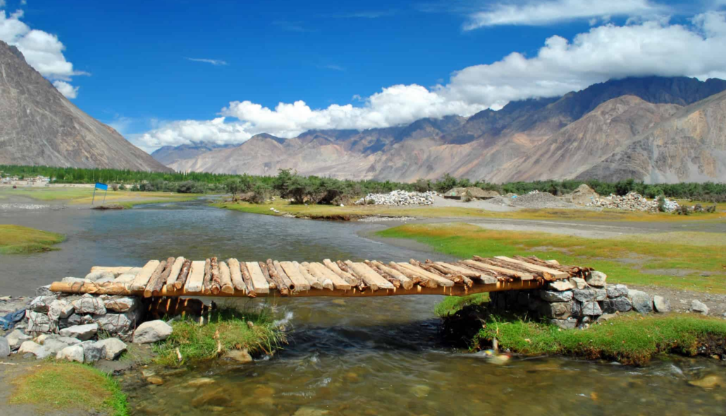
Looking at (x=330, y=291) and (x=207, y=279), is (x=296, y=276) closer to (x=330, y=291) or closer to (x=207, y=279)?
(x=330, y=291)

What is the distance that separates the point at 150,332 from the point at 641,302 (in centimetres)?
1227

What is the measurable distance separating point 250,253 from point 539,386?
19848 mm

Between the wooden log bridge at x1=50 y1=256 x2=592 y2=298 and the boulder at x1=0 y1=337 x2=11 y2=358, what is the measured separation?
1450 mm

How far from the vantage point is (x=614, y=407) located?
853 centimetres

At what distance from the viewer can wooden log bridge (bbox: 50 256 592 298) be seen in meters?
9.92

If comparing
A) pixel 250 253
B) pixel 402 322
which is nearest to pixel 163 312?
pixel 402 322

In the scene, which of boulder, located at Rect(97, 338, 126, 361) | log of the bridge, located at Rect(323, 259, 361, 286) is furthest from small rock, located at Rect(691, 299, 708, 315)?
boulder, located at Rect(97, 338, 126, 361)

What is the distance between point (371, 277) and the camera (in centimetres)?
1108

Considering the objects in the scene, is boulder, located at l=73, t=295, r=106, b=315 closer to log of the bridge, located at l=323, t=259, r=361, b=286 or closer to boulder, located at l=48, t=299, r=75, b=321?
boulder, located at l=48, t=299, r=75, b=321

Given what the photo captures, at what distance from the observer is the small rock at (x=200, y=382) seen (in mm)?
8828

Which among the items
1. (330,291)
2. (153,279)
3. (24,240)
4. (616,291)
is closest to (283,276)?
(330,291)

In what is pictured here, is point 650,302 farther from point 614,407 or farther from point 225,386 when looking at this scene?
point 225,386

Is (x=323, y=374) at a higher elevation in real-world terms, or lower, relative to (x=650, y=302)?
lower

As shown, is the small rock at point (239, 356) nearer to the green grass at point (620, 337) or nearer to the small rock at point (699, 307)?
the green grass at point (620, 337)
